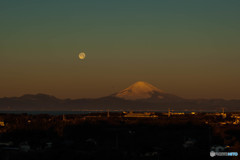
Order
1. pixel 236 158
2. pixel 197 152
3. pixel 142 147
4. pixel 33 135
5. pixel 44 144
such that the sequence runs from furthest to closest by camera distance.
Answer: pixel 33 135
pixel 44 144
pixel 142 147
pixel 197 152
pixel 236 158

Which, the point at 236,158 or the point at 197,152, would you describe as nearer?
the point at 236,158

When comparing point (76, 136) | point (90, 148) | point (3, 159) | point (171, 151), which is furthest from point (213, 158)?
point (76, 136)

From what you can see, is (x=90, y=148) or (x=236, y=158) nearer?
(x=236, y=158)

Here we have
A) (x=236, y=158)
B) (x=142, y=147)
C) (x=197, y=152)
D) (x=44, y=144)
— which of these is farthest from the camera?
(x=44, y=144)

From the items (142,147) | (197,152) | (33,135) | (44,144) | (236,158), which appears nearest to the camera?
(236,158)

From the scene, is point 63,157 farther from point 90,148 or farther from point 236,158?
point 236,158

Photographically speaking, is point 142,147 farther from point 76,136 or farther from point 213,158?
point 76,136

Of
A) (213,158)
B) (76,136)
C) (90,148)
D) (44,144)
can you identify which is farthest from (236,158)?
(76,136)

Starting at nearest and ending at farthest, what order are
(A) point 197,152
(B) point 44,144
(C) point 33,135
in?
(A) point 197,152 → (B) point 44,144 → (C) point 33,135
